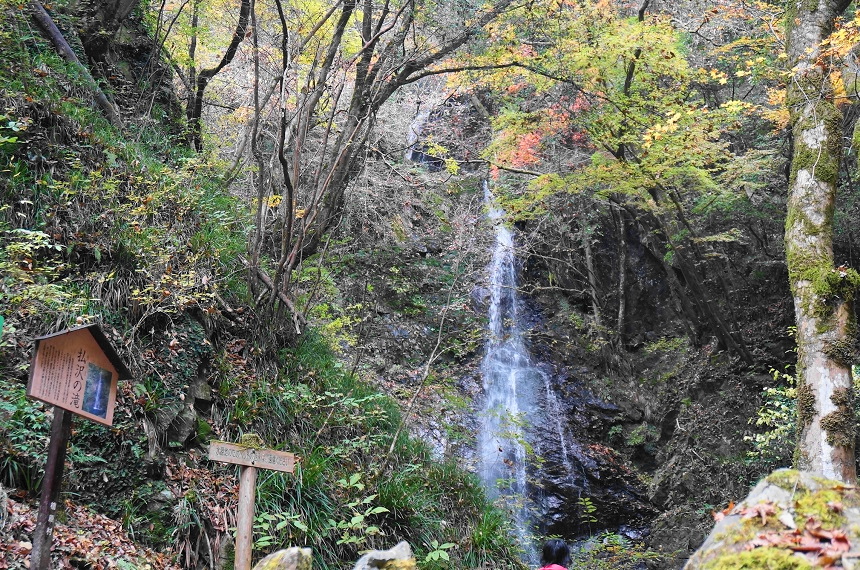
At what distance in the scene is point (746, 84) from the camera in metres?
13.3

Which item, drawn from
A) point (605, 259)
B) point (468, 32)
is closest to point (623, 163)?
point (468, 32)

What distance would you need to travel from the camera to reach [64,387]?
3.07 m

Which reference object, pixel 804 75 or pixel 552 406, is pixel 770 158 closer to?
pixel 804 75

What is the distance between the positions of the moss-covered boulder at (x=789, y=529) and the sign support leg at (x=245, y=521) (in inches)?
116

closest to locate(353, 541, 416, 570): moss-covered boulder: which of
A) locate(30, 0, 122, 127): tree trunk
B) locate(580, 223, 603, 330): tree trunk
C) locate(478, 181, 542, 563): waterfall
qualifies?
locate(478, 181, 542, 563): waterfall

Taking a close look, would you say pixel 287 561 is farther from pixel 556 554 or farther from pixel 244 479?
pixel 556 554

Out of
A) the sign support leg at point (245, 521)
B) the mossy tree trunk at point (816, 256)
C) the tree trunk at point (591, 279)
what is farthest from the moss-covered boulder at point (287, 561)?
the tree trunk at point (591, 279)

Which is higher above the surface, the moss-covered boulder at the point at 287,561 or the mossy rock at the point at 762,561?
the mossy rock at the point at 762,561

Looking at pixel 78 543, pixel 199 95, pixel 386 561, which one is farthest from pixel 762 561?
pixel 199 95

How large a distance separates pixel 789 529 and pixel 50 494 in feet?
10.6

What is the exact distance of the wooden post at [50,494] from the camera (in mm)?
2867

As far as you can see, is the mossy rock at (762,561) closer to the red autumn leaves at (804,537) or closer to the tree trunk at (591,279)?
the red autumn leaves at (804,537)

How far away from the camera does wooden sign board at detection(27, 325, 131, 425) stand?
2906mm

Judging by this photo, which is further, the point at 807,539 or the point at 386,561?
the point at 386,561
